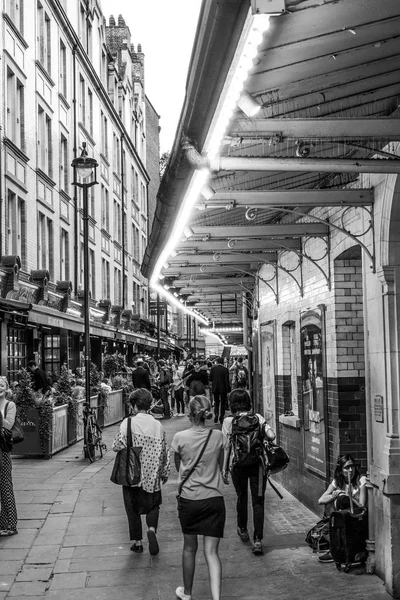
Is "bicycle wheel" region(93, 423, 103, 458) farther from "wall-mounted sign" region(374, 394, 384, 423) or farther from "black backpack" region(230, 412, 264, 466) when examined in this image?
"wall-mounted sign" region(374, 394, 384, 423)

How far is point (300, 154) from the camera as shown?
6.52 meters

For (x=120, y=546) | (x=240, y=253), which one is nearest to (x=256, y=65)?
(x=120, y=546)

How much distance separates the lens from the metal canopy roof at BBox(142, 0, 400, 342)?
4.20 metres

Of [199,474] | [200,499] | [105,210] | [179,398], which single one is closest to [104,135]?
[105,210]

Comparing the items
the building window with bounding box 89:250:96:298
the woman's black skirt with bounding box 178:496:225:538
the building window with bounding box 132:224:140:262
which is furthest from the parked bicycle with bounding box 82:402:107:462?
the building window with bounding box 132:224:140:262

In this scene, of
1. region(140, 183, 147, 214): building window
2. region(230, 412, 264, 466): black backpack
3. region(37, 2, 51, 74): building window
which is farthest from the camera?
region(140, 183, 147, 214): building window

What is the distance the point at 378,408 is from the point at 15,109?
16.3 metres

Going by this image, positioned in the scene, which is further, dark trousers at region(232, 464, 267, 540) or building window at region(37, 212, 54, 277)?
building window at region(37, 212, 54, 277)

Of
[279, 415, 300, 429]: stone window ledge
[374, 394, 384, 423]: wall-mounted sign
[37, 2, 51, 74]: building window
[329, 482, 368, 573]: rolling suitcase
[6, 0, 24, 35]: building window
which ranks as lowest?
[329, 482, 368, 573]: rolling suitcase

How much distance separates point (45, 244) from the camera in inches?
964

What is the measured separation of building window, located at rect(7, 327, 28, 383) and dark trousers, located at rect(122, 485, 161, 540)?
39.9 feet

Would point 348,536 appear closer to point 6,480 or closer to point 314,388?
point 314,388

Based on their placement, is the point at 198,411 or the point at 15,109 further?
the point at 15,109

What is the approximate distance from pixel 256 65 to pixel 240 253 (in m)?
6.97
